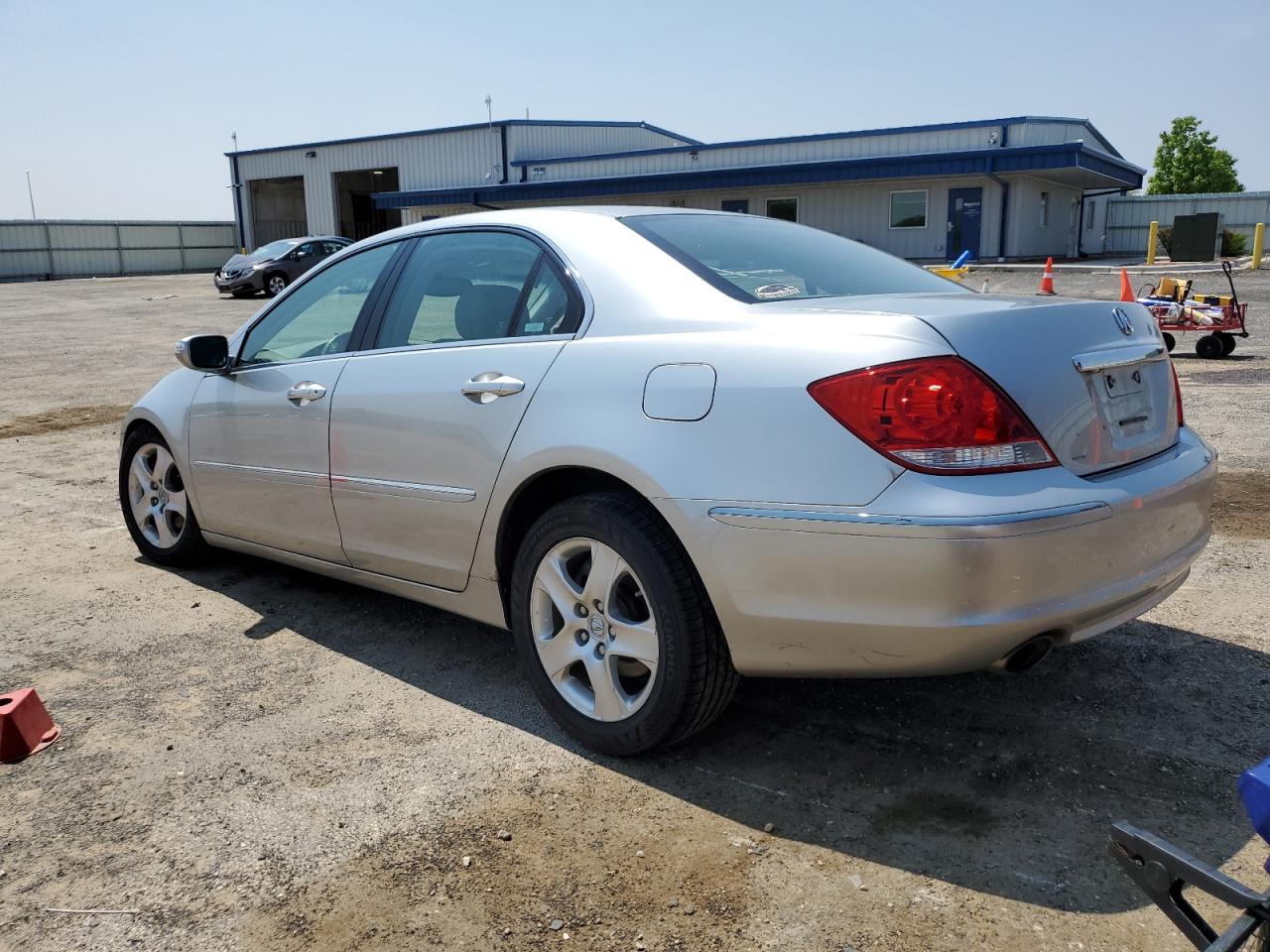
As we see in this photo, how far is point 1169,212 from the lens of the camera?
41500mm

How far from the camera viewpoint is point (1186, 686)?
3.57 m

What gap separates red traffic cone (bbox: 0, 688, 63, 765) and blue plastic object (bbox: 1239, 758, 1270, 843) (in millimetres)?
3206

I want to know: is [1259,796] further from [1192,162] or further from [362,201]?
[1192,162]

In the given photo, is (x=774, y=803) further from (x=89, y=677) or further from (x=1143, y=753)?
(x=89, y=677)

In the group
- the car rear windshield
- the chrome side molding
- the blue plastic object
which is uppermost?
the car rear windshield

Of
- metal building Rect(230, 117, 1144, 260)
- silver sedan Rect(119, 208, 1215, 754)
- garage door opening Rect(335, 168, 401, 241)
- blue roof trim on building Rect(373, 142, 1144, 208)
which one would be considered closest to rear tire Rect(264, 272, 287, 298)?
metal building Rect(230, 117, 1144, 260)

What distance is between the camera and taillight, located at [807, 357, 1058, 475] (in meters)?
2.58

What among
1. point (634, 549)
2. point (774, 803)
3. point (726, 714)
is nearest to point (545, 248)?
point (634, 549)

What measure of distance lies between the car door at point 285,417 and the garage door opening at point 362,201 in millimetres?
44367

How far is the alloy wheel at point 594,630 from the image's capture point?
10.1 ft

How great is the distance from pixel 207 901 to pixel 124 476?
3331mm

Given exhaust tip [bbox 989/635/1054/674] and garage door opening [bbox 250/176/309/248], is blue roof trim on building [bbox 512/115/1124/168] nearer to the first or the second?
garage door opening [bbox 250/176/309/248]

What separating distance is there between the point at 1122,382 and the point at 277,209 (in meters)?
55.3

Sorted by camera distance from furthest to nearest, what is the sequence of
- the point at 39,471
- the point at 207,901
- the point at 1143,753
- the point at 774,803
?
1. the point at 39,471
2. the point at 1143,753
3. the point at 774,803
4. the point at 207,901
